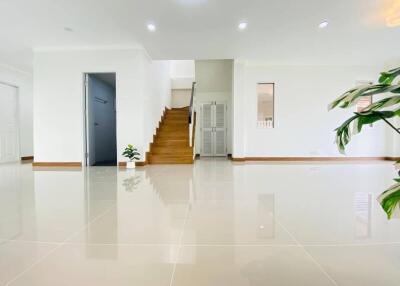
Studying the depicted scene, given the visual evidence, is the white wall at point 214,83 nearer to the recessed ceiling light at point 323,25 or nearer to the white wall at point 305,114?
the white wall at point 305,114

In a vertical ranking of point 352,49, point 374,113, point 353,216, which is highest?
point 352,49

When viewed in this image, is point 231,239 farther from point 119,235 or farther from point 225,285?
point 119,235

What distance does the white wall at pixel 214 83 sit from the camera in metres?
8.08

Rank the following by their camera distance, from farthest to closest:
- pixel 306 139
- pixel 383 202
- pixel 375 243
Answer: pixel 306 139
pixel 375 243
pixel 383 202

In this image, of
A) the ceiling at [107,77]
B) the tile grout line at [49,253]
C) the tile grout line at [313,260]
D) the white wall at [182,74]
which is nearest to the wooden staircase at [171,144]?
the ceiling at [107,77]

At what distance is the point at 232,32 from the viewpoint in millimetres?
5168

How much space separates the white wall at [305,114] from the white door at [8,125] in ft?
24.5

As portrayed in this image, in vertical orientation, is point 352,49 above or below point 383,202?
above

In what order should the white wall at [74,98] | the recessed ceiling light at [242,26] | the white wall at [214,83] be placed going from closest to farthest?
1. the recessed ceiling light at [242,26]
2. the white wall at [74,98]
3. the white wall at [214,83]

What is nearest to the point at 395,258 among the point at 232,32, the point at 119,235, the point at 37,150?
the point at 119,235

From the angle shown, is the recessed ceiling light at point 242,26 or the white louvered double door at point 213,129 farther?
the white louvered double door at point 213,129

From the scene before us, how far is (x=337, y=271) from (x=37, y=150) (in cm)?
694

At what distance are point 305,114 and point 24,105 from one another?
9.33m

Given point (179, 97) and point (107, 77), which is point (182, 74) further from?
point (107, 77)
